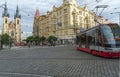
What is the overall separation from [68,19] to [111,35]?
7181 centimetres

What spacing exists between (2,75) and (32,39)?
100409 mm

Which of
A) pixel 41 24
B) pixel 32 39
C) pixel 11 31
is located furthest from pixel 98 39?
pixel 11 31

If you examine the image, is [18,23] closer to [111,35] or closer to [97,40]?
[97,40]

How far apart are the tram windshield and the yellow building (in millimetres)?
62541

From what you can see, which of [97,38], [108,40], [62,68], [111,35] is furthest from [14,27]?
[62,68]

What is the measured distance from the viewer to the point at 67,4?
88.6 meters

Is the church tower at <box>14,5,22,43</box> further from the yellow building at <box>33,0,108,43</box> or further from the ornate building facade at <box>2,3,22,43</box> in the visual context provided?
the yellow building at <box>33,0,108,43</box>

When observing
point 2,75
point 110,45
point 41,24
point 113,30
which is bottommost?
point 2,75

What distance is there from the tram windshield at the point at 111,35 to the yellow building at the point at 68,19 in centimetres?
6254

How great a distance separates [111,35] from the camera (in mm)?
18484

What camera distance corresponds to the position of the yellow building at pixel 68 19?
292 feet

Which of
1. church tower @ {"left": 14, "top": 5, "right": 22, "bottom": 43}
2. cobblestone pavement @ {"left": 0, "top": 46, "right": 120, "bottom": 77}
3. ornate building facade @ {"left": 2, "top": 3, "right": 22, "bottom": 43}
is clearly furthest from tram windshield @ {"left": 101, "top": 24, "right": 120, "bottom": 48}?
church tower @ {"left": 14, "top": 5, "right": 22, "bottom": 43}

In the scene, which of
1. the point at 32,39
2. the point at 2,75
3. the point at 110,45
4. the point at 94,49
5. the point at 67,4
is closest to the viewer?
the point at 2,75

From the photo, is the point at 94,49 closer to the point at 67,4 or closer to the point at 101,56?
the point at 101,56
